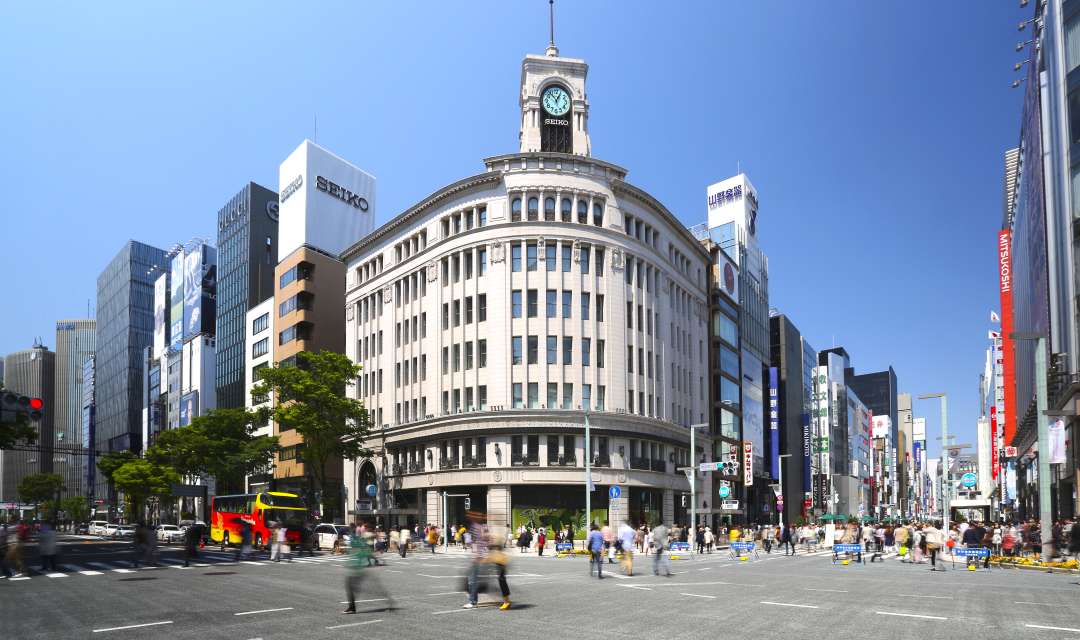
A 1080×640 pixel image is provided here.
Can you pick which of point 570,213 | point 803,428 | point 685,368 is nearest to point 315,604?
point 570,213

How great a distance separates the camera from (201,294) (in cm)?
13588

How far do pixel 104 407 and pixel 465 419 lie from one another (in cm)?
16283

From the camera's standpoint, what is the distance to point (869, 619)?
58.9 feet

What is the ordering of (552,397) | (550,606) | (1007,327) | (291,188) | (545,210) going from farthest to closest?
1. (291,188)
2. (1007,327)
3. (545,210)
4. (552,397)
5. (550,606)

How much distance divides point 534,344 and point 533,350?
1.49 ft

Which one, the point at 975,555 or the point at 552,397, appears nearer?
the point at 975,555

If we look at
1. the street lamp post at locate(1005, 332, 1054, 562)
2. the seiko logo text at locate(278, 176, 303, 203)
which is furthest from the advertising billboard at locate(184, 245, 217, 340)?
the street lamp post at locate(1005, 332, 1054, 562)

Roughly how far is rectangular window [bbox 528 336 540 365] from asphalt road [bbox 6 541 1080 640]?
3210 cm

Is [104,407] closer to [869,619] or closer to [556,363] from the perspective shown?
[556,363]

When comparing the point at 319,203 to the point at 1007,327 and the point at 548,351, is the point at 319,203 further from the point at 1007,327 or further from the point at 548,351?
the point at 1007,327

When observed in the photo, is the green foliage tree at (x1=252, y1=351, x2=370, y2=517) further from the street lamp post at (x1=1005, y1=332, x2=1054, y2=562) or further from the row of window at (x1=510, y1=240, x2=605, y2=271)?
the street lamp post at (x1=1005, y1=332, x2=1054, y2=562)

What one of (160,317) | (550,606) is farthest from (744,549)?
(160,317)

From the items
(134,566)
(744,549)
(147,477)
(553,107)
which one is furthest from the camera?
(147,477)

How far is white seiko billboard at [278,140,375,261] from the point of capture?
96875mm
